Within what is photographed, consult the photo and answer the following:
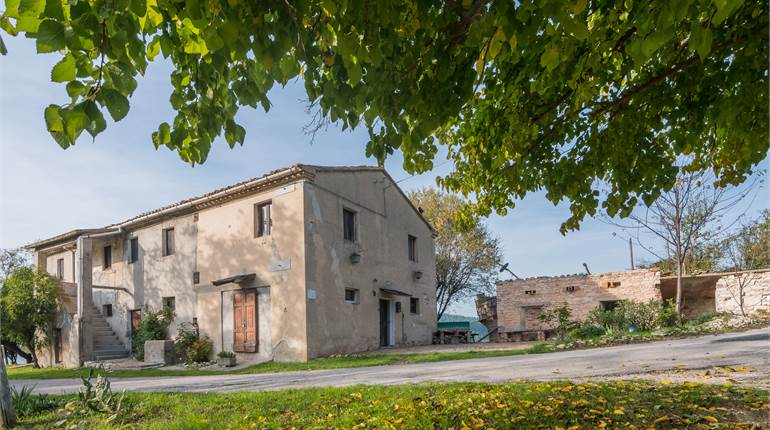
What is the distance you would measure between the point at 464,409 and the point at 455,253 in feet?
87.6

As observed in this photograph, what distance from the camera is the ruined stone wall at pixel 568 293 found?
70.1 ft

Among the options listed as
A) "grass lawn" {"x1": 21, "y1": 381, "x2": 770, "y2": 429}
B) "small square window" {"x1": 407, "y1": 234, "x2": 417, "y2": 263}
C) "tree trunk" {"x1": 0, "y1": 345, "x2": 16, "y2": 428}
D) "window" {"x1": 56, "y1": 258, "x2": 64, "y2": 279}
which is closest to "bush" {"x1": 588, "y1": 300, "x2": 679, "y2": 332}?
"small square window" {"x1": 407, "y1": 234, "x2": 417, "y2": 263}

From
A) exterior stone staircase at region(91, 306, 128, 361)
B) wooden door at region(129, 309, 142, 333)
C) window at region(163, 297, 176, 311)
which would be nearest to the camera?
window at region(163, 297, 176, 311)

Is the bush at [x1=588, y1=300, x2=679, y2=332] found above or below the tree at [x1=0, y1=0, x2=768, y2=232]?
below

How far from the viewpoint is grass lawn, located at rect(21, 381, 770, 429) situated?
4.01 metres

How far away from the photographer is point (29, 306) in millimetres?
18391

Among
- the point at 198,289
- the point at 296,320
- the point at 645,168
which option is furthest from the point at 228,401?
the point at 198,289

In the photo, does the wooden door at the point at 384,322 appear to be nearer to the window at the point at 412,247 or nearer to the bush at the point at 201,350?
the window at the point at 412,247

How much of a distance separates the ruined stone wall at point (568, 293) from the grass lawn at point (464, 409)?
17512 millimetres

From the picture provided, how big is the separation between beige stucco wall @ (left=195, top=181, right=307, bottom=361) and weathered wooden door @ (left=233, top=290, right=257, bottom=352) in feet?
0.74

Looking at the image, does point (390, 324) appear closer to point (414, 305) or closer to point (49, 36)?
point (414, 305)

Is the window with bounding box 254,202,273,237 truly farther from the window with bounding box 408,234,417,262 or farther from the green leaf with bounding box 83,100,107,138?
the green leaf with bounding box 83,100,107,138

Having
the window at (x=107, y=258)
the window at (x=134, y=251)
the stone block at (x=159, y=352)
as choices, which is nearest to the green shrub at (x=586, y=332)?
the stone block at (x=159, y=352)

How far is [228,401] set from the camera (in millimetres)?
6148
